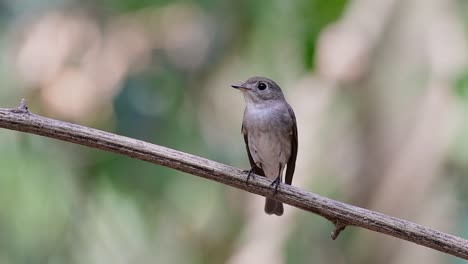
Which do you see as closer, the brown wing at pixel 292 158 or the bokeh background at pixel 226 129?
the brown wing at pixel 292 158

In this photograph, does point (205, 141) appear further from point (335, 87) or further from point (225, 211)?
point (335, 87)

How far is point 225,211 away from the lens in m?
6.08

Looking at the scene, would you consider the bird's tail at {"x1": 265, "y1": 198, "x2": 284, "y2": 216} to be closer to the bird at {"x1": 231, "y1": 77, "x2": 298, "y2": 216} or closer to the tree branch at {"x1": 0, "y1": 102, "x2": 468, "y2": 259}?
the bird at {"x1": 231, "y1": 77, "x2": 298, "y2": 216}

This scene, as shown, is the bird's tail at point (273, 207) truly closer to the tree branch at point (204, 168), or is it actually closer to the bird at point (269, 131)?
the bird at point (269, 131)

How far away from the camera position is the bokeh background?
5.34 meters

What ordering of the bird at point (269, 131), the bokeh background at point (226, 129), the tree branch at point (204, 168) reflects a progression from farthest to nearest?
the bokeh background at point (226, 129) < the bird at point (269, 131) < the tree branch at point (204, 168)

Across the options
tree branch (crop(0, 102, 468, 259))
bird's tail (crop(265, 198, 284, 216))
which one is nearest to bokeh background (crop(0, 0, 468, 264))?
bird's tail (crop(265, 198, 284, 216))

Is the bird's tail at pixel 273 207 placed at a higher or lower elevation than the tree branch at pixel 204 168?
lower

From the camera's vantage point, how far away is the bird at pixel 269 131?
5.09 m

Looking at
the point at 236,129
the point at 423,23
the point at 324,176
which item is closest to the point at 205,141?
the point at 236,129

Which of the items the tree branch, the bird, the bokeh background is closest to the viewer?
the tree branch

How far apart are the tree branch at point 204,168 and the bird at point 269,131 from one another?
60.3 inches

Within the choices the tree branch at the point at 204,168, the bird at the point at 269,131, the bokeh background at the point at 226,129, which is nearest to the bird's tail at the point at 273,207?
the bird at the point at 269,131

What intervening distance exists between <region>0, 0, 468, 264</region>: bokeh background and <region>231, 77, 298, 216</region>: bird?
0.29 m
